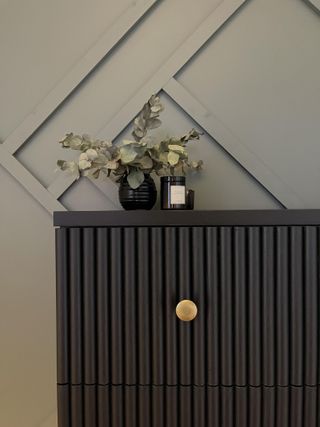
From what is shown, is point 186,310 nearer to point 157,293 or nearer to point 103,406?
point 157,293

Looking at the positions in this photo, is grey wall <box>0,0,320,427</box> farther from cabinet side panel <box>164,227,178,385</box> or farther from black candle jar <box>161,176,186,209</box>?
cabinet side panel <box>164,227,178,385</box>

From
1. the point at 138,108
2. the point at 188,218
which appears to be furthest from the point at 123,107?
the point at 188,218

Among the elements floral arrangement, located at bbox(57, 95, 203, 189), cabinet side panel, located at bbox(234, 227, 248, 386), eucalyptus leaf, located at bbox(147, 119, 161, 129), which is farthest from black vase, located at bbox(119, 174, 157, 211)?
cabinet side panel, located at bbox(234, 227, 248, 386)

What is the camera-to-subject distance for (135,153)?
3.20 feet

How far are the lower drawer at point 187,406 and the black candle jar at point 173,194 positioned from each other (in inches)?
15.8

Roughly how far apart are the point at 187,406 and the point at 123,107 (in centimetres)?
80

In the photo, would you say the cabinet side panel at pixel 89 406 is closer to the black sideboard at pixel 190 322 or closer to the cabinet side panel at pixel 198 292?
the black sideboard at pixel 190 322

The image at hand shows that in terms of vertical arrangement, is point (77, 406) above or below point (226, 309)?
below

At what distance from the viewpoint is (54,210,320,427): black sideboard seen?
0.83 m

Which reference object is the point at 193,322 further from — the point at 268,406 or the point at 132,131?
the point at 132,131

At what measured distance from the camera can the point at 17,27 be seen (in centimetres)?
122

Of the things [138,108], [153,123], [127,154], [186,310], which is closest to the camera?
[186,310]

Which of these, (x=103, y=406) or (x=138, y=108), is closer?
(x=103, y=406)

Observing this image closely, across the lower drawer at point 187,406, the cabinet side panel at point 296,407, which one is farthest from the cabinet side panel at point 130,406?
the cabinet side panel at point 296,407
